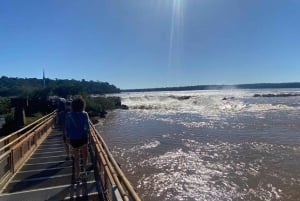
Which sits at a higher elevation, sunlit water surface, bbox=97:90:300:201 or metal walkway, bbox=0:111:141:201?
metal walkway, bbox=0:111:141:201

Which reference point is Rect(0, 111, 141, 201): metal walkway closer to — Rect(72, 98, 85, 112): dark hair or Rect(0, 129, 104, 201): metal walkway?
Rect(0, 129, 104, 201): metal walkway

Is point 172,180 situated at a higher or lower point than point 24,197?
lower

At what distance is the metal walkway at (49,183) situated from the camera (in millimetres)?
7191

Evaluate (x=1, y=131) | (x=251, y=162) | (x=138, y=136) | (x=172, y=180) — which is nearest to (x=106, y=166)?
(x=172, y=180)

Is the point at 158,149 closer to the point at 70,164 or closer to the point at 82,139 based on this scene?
the point at 70,164

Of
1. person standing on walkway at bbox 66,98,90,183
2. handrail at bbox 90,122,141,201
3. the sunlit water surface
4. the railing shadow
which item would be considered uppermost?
person standing on walkway at bbox 66,98,90,183

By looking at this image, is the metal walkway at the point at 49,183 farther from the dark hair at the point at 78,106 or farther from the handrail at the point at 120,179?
the dark hair at the point at 78,106

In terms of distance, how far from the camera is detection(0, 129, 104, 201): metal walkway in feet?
23.6

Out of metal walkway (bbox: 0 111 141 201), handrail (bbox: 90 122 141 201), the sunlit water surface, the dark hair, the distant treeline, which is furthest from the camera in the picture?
the distant treeline

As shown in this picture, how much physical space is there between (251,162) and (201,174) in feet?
11.9

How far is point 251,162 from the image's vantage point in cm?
1834

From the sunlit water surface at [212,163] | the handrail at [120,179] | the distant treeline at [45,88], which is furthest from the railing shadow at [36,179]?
the distant treeline at [45,88]

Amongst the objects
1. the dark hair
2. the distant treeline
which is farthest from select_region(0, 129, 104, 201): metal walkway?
the distant treeline

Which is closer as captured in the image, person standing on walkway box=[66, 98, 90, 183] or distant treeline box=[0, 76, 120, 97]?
person standing on walkway box=[66, 98, 90, 183]
